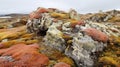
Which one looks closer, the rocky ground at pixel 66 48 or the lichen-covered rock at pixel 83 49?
the rocky ground at pixel 66 48

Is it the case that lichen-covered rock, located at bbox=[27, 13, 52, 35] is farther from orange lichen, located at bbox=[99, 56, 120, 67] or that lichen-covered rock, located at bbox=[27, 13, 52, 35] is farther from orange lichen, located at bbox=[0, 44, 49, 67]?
orange lichen, located at bbox=[99, 56, 120, 67]

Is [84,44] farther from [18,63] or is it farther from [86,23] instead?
[18,63]

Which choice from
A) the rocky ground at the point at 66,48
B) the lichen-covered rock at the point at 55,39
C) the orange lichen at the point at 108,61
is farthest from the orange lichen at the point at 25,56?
the orange lichen at the point at 108,61

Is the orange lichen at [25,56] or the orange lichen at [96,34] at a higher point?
the orange lichen at [96,34]

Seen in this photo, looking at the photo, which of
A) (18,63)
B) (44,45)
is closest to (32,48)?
(44,45)

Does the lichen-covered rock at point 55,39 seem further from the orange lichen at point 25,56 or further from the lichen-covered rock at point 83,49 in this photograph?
the orange lichen at point 25,56

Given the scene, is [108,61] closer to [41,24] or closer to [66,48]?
[66,48]

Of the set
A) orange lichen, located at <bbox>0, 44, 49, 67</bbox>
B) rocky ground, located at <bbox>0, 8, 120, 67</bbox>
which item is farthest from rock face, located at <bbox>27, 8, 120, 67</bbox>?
orange lichen, located at <bbox>0, 44, 49, 67</bbox>
